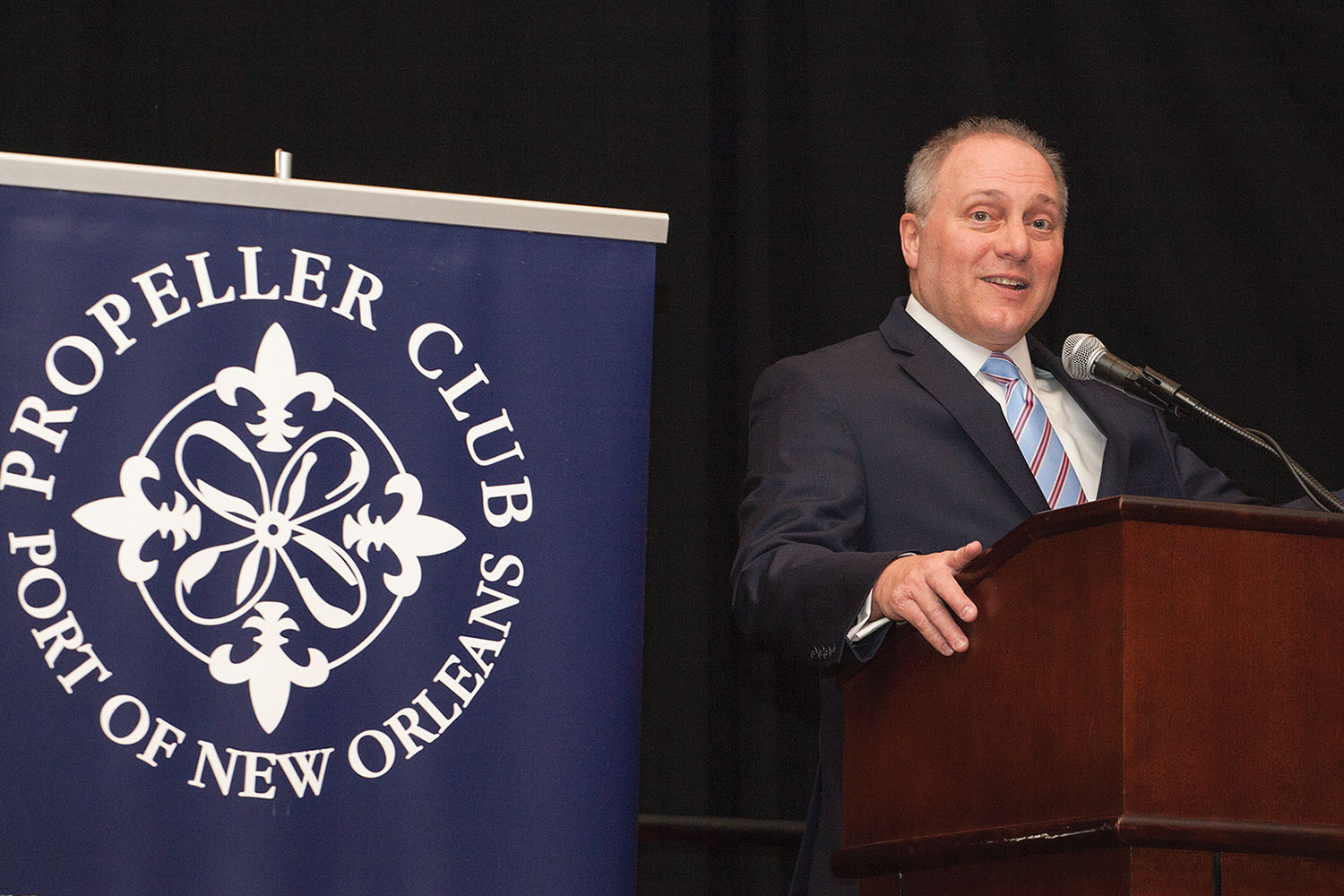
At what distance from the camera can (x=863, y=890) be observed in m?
1.71

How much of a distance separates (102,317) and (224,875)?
2.63 feet

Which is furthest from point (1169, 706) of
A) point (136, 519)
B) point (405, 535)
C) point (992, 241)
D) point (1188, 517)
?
point (136, 519)

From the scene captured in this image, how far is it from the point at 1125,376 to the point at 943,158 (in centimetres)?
77

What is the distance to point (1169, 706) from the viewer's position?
1.30m

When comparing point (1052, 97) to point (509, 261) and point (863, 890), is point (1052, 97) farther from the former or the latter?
point (863, 890)

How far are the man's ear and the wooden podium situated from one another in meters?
1.19

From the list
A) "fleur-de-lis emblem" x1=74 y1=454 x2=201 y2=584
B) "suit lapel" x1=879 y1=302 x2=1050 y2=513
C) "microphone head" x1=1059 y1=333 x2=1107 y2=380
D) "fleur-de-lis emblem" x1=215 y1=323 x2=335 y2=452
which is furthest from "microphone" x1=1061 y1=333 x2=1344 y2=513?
"fleur-de-lis emblem" x1=74 y1=454 x2=201 y2=584

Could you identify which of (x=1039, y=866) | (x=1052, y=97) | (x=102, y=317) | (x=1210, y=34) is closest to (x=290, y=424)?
(x=102, y=317)

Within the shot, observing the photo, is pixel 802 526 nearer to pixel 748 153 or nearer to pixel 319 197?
pixel 319 197

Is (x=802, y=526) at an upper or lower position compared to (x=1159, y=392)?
lower

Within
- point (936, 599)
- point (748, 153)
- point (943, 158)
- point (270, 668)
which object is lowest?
point (270, 668)

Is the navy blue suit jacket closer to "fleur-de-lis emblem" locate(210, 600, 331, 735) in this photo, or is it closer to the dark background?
"fleur-de-lis emblem" locate(210, 600, 331, 735)

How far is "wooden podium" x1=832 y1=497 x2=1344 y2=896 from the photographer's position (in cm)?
129

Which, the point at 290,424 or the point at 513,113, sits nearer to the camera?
the point at 290,424
